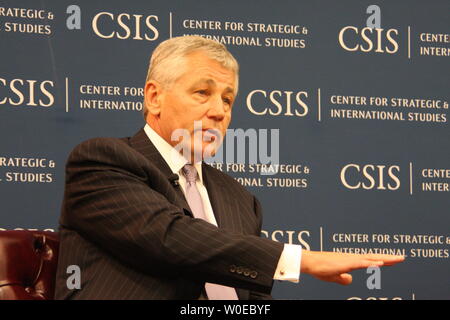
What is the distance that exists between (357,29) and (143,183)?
233 centimetres

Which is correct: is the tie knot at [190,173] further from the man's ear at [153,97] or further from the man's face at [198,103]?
the man's ear at [153,97]

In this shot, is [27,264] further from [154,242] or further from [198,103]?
[198,103]

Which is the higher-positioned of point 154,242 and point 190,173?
point 190,173

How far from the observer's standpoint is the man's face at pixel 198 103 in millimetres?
2521

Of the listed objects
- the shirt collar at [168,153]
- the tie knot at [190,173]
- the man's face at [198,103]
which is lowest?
the tie knot at [190,173]

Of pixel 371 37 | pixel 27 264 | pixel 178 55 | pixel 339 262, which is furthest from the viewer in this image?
pixel 371 37

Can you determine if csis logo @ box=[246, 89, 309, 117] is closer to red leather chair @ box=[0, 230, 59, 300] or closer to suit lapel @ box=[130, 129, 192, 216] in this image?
suit lapel @ box=[130, 129, 192, 216]

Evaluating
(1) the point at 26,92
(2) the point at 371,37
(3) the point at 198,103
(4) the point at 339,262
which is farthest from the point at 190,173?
(2) the point at 371,37

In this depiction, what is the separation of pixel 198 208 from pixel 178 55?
0.56 metres

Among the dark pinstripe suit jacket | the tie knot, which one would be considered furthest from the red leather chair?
the tie knot

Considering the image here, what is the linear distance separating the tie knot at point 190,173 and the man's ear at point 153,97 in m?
0.23

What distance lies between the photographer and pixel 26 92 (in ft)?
11.7

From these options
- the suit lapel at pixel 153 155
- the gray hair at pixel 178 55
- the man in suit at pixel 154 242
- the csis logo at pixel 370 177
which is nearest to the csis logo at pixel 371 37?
the csis logo at pixel 370 177

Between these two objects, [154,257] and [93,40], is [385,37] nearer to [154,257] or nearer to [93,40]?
[93,40]
